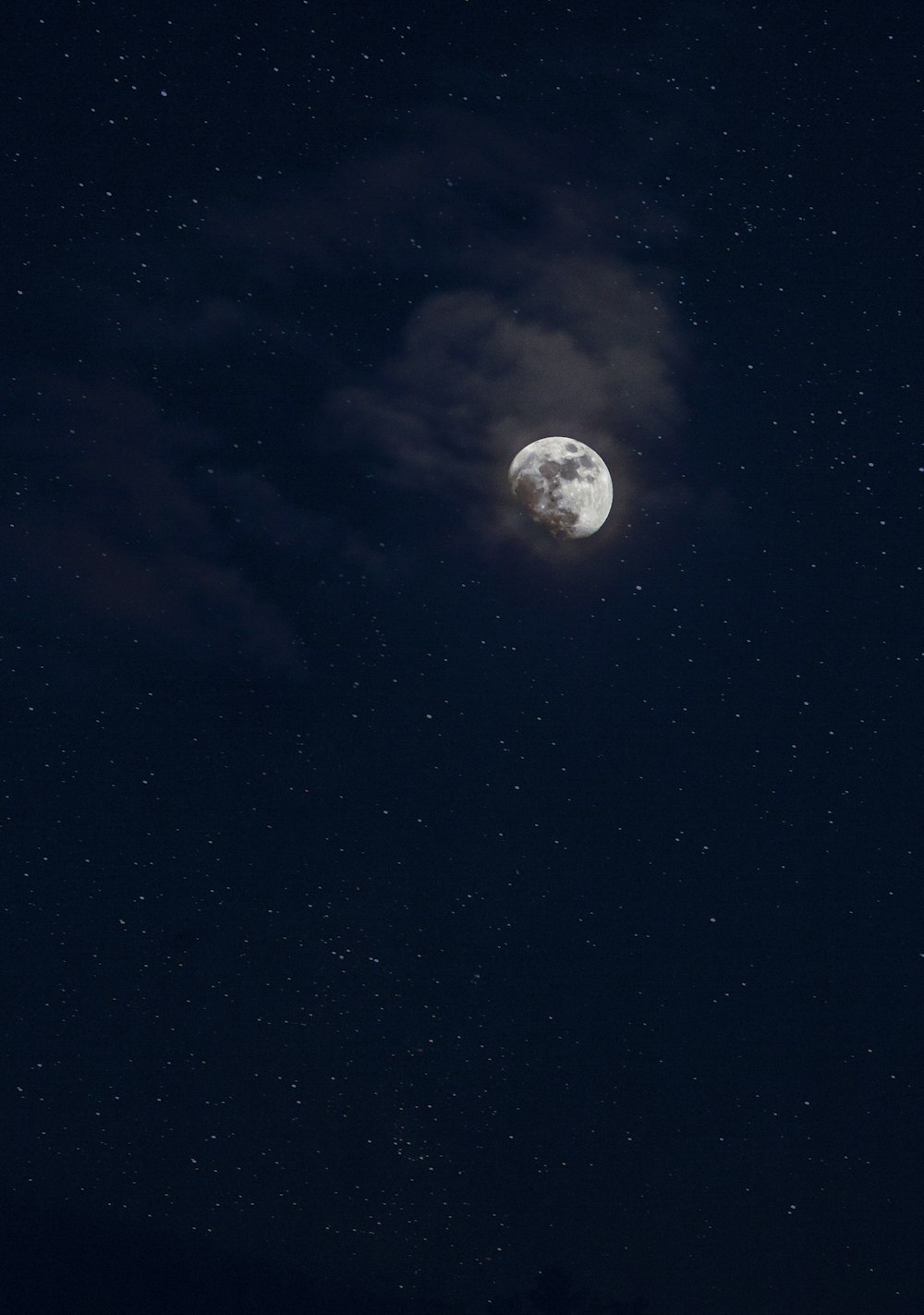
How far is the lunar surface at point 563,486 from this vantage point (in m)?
7.14

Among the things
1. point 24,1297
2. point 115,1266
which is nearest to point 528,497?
point 24,1297

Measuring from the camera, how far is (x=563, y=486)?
727cm

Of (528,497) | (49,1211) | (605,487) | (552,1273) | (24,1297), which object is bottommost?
(24,1297)

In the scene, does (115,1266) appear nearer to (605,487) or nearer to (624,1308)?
(624,1308)

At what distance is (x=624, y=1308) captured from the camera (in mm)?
Answer: 17797

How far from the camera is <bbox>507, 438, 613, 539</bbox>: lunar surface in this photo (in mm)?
7145

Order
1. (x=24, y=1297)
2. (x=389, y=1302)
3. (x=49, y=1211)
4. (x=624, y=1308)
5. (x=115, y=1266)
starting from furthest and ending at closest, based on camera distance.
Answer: (x=389, y=1302)
(x=49, y=1211)
(x=115, y=1266)
(x=24, y=1297)
(x=624, y=1308)

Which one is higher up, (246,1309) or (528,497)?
(528,497)

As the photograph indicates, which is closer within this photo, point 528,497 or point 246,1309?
point 528,497

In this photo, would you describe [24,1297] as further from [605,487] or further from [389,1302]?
[605,487]

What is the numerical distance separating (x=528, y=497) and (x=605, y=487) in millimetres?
871

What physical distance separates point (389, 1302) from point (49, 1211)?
10930 millimetres

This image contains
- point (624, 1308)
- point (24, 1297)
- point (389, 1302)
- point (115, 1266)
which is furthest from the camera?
point (389, 1302)

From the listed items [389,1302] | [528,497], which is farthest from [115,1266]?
[528,497]
